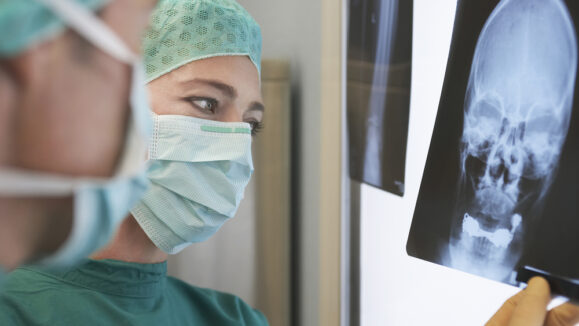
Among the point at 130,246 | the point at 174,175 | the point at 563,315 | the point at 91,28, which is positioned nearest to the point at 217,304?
the point at 130,246

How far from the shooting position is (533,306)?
67 centimetres

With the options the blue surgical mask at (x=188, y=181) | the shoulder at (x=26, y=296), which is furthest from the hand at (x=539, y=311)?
the shoulder at (x=26, y=296)

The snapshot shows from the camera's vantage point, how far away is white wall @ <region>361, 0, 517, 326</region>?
2.76 ft

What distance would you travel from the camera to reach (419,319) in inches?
38.0

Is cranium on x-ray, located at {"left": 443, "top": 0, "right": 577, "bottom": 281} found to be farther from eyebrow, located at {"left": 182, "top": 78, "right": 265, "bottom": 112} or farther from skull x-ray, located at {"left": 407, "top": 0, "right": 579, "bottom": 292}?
eyebrow, located at {"left": 182, "top": 78, "right": 265, "bottom": 112}

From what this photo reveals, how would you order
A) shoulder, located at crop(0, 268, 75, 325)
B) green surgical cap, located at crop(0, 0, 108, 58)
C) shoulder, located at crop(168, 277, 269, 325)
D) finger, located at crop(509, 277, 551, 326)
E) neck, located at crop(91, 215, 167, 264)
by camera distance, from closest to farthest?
green surgical cap, located at crop(0, 0, 108, 58)
finger, located at crop(509, 277, 551, 326)
shoulder, located at crop(0, 268, 75, 325)
neck, located at crop(91, 215, 167, 264)
shoulder, located at crop(168, 277, 269, 325)

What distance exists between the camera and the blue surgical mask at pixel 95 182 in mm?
354

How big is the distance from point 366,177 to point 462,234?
352 mm

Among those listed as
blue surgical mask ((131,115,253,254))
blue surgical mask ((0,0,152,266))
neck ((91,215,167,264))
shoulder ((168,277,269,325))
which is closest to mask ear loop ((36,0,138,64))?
blue surgical mask ((0,0,152,266))

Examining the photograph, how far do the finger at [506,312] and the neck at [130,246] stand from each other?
614 mm

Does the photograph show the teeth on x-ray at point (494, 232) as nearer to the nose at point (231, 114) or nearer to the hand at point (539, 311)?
the hand at point (539, 311)

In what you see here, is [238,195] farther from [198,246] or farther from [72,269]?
[198,246]

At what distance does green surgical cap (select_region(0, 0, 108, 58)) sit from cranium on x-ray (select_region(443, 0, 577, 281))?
61cm

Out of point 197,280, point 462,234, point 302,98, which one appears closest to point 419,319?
point 462,234
